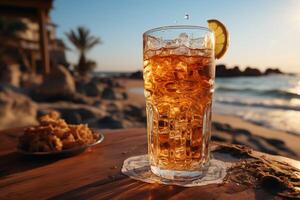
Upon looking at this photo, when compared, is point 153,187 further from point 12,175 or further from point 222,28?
point 222,28

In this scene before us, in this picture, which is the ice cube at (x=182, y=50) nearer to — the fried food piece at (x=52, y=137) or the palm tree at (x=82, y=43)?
the fried food piece at (x=52, y=137)

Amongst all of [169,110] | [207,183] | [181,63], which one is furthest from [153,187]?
[181,63]

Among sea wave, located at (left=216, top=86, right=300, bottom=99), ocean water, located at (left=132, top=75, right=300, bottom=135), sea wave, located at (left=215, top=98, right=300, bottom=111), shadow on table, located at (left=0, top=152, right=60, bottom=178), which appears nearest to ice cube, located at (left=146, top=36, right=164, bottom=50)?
shadow on table, located at (left=0, top=152, right=60, bottom=178)

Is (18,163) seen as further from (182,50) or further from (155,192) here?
(182,50)

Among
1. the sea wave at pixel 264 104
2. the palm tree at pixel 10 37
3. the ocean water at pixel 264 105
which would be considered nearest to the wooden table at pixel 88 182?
the ocean water at pixel 264 105

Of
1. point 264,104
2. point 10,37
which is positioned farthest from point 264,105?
point 10,37

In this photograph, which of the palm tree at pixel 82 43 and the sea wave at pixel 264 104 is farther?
the palm tree at pixel 82 43

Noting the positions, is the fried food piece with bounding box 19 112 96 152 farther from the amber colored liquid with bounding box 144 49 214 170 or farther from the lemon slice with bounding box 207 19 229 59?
the lemon slice with bounding box 207 19 229 59
